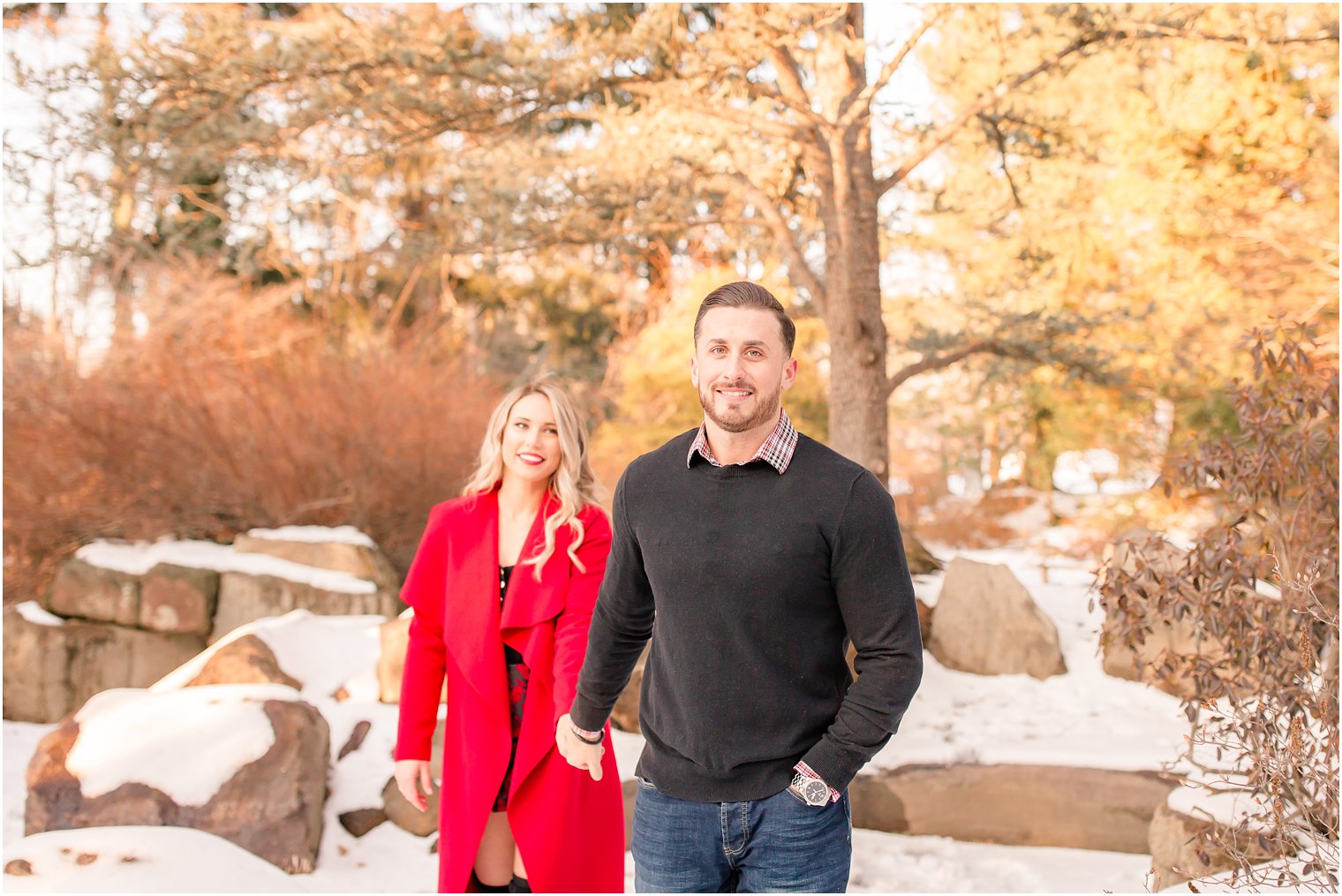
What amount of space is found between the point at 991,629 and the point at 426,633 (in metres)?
4.00

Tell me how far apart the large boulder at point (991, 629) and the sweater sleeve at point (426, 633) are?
3.85 meters

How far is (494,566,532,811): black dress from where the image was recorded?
2.72 meters

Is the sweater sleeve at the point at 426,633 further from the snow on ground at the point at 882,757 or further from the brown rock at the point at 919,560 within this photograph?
the brown rock at the point at 919,560

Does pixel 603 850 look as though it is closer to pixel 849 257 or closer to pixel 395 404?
pixel 849 257

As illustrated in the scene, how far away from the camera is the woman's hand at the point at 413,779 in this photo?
8.97 ft

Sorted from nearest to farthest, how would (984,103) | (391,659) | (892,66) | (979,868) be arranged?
(979,868) < (391,659) < (892,66) < (984,103)

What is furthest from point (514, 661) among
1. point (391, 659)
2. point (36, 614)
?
point (36, 614)

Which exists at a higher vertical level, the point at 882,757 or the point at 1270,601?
the point at 1270,601

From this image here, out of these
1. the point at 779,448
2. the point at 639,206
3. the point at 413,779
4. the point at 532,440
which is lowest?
the point at 413,779

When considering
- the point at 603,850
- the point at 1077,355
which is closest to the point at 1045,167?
the point at 1077,355

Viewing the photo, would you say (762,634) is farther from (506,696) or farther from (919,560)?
(919,560)

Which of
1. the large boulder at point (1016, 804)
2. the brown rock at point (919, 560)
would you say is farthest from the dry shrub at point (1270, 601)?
the brown rock at point (919, 560)

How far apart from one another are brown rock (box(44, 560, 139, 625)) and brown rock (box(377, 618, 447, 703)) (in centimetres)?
245

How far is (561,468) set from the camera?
290 cm
